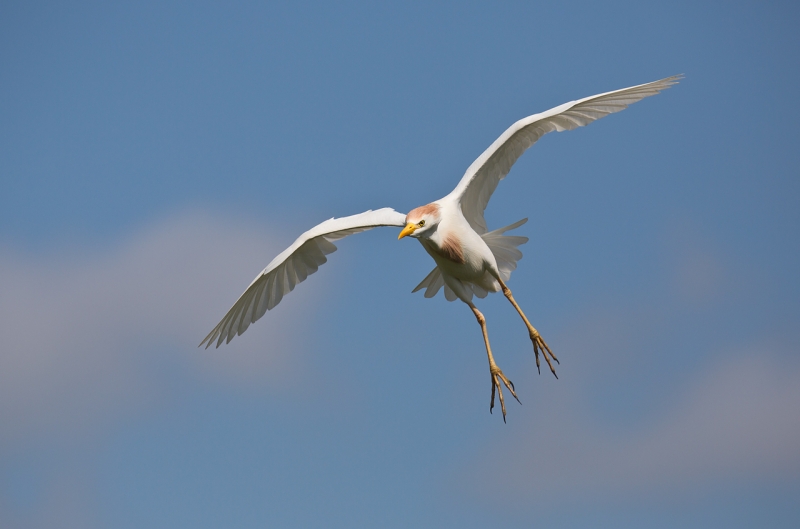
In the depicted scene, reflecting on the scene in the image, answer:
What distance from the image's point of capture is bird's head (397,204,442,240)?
13.4 metres

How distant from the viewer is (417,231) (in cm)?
1341

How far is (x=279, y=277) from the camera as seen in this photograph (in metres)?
16.3

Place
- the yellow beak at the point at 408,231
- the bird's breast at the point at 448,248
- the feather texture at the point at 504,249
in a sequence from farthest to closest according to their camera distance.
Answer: the feather texture at the point at 504,249 → the bird's breast at the point at 448,248 → the yellow beak at the point at 408,231

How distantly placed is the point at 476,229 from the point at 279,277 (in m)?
3.49

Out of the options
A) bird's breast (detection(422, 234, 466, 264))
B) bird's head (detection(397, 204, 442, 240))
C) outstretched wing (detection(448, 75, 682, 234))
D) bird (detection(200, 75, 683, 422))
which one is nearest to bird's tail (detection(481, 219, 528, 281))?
bird (detection(200, 75, 683, 422))

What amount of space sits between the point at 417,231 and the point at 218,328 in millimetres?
4391

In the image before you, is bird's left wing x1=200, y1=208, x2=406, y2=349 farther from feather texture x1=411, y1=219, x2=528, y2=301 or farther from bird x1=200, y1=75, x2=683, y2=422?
feather texture x1=411, y1=219, x2=528, y2=301

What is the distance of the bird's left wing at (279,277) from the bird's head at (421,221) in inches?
79.0

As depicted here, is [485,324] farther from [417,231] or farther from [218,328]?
[218,328]

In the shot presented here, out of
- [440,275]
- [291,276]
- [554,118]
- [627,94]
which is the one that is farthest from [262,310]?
[627,94]

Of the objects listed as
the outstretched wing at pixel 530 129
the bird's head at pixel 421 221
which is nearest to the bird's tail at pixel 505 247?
the outstretched wing at pixel 530 129

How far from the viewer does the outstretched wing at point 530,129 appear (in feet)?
45.5

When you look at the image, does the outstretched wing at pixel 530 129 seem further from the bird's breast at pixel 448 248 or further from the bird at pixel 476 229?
the bird's breast at pixel 448 248

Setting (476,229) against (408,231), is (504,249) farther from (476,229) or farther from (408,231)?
(408,231)
